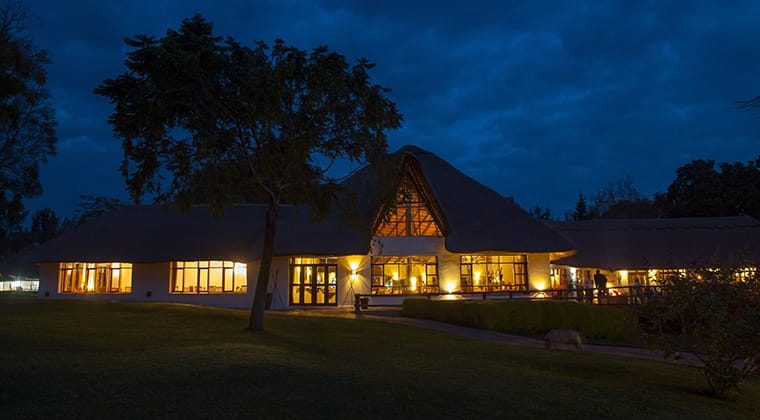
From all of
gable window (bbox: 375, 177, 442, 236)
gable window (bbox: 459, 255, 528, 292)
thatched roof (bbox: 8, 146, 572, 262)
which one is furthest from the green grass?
gable window (bbox: 459, 255, 528, 292)

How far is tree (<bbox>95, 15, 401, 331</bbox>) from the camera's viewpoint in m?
14.4

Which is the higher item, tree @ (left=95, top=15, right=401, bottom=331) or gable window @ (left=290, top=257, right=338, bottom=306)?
tree @ (left=95, top=15, right=401, bottom=331)

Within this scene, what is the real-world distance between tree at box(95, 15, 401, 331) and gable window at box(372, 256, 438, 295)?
1500cm

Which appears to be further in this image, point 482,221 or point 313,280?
point 482,221

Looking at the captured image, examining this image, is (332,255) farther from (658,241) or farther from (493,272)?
(658,241)

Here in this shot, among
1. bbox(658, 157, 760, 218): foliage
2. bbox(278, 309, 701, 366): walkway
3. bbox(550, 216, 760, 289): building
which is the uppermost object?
bbox(658, 157, 760, 218): foliage

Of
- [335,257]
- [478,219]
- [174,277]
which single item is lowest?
[174,277]

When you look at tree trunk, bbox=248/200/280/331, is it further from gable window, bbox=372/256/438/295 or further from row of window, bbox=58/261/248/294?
row of window, bbox=58/261/248/294

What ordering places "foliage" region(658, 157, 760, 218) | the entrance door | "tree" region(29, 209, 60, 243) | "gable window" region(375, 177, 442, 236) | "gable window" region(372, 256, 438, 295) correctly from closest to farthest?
the entrance door, "gable window" region(372, 256, 438, 295), "gable window" region(375, 177, 442, 236), "foliage" region(658, 157, 760, 218), "tree" region(29, 209, 60, 243)

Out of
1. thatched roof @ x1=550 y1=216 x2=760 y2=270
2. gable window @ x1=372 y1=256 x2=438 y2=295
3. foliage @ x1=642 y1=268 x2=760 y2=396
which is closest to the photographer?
foliage @ x1=642 y1=268 x2=760 y2=396

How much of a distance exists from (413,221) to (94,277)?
1917cm

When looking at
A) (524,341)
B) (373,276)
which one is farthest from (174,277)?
(524,341)

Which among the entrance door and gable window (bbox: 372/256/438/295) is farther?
gable window (bbox: 372/256/438/295)

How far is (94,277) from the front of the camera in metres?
34.0
